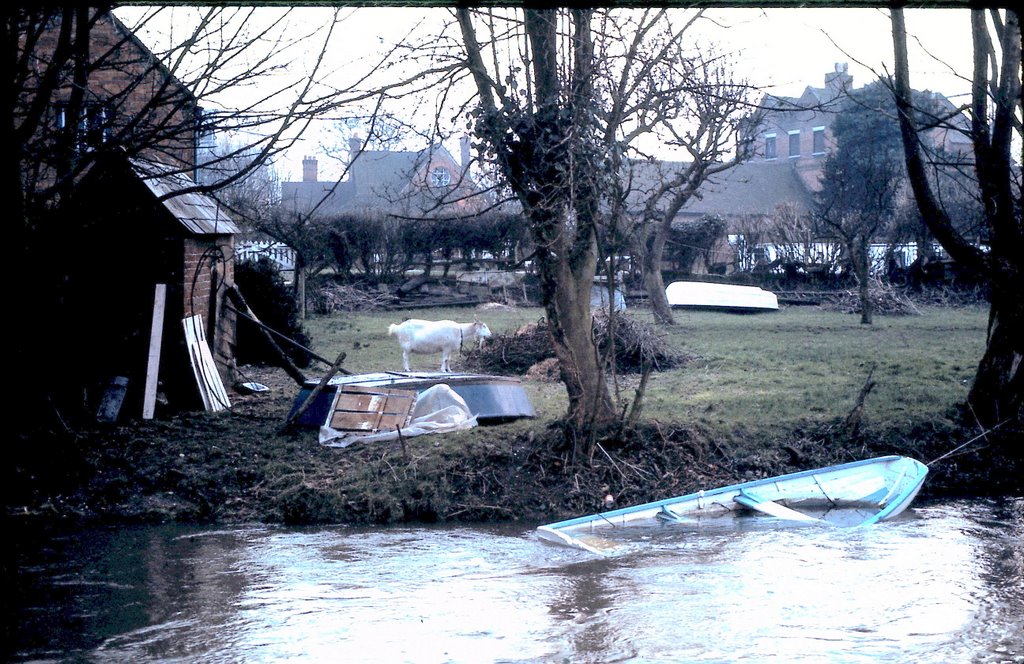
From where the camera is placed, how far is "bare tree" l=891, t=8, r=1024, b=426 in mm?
10859

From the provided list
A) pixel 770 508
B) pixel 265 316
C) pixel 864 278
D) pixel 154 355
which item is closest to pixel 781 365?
pixel 770 508

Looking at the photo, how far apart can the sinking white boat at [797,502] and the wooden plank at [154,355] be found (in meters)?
5.80

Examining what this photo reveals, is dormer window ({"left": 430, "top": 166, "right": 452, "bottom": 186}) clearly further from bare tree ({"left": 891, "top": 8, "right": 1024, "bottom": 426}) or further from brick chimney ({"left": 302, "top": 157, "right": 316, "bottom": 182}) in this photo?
brick chimney ({"left": 302, "top": 157, "right": 316, "bottom": 182})

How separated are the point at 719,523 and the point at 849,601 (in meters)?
2.15

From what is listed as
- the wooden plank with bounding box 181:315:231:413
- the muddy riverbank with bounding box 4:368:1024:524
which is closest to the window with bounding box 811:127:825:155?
the muddy riverbank with bounding box 4:368:1024:524

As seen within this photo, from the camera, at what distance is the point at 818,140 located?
193 ft

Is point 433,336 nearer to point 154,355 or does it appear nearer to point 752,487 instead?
point 154,355

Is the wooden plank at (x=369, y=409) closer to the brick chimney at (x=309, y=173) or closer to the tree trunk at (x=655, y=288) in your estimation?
the tree trunk at (x=655, y=288)

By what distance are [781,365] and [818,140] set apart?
1805 inches

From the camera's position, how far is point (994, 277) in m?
11.3

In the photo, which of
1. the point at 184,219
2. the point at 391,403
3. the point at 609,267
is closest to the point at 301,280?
the point at 184,219

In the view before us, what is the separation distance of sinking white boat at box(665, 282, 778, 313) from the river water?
19.5 metres

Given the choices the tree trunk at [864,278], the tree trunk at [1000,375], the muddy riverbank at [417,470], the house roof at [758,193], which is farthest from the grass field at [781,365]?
the house roof at [758,193]

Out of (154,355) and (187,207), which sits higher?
(187,207)
